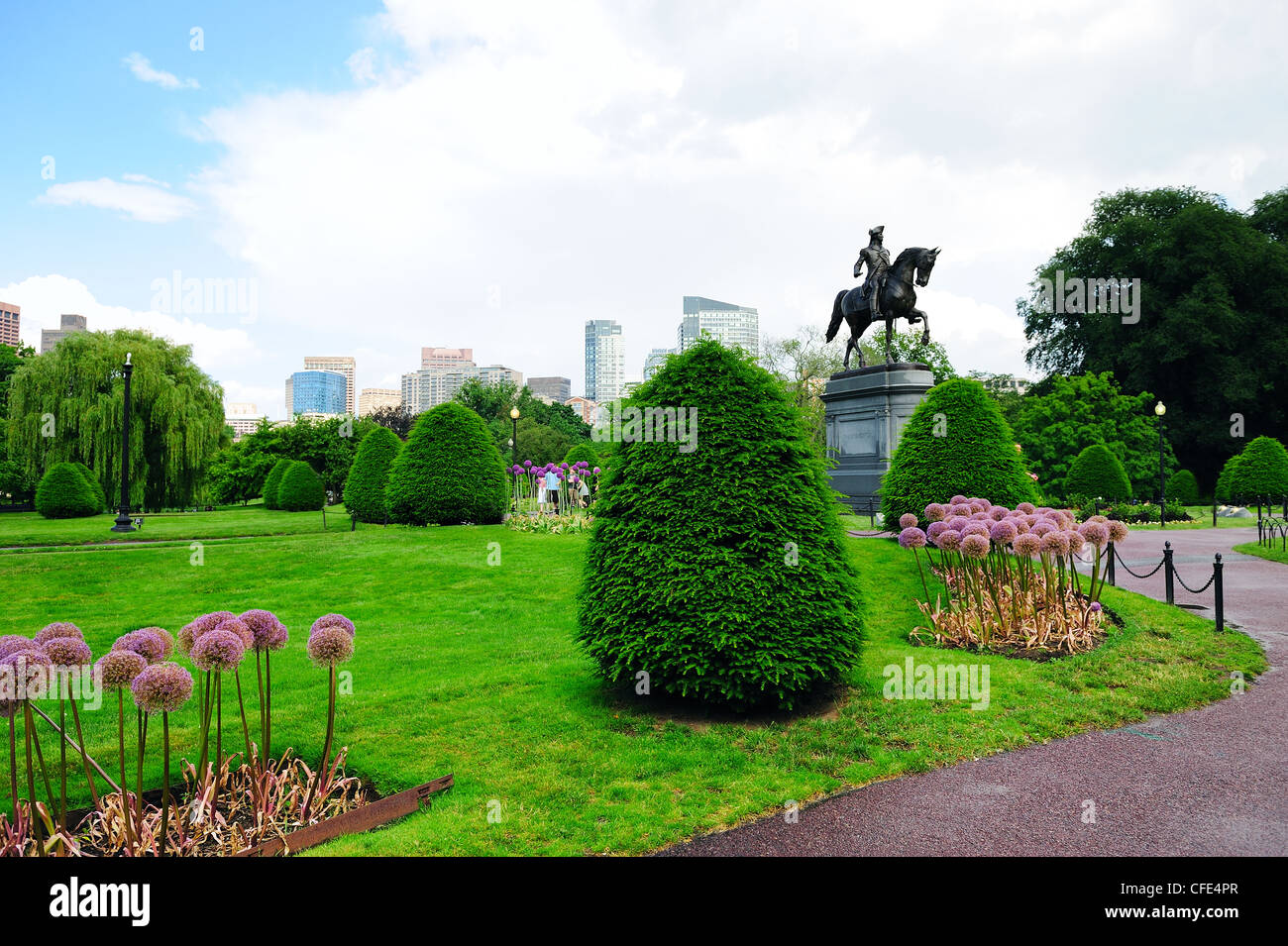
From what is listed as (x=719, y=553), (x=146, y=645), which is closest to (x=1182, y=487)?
(x=719, y=553)

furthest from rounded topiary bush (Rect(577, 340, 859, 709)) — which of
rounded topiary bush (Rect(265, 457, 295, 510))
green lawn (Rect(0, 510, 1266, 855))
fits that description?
rounded topiary bush (Rect(265, 457, 295, 510))

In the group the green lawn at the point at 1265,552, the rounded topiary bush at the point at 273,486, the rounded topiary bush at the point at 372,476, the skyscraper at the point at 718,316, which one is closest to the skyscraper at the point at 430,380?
the skyscraper at the point at 718,316

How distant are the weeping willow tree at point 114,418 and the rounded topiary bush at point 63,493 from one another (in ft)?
12.0

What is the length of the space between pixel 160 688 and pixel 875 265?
21.8 meters

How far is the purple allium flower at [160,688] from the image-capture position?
3.34m

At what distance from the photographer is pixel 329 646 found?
4.16 meters

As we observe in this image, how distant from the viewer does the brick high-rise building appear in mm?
101000

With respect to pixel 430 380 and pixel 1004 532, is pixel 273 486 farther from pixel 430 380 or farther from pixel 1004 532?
pixel 430 380

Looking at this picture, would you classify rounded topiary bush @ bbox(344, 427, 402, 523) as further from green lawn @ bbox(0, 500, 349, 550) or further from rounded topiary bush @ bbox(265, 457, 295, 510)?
rounded topiary bush @ bbox(265, 457, 295, 510)

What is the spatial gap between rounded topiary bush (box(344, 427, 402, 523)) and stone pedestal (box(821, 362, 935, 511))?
534 inches

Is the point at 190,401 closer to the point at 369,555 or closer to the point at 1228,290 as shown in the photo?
the point at 369,555

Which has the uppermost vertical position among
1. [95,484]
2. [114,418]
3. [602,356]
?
[602,356]

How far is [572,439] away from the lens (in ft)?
227

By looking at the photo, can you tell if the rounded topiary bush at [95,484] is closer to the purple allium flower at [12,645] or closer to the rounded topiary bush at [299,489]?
the rounded topiary bush at [299,489]
